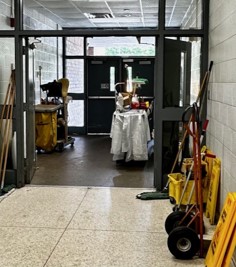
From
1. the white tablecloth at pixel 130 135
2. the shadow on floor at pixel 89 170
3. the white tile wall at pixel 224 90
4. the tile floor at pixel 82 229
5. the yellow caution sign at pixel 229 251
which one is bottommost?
the tile floor at pixel 82 229

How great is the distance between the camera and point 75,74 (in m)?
11.0

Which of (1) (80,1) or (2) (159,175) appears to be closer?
(2) (159,175)

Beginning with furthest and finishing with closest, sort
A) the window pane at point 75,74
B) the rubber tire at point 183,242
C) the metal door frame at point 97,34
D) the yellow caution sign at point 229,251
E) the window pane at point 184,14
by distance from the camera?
the window pane at point 75,74
the window pane at point 184,14
the metal door frame at point 97,34
the rubber tire at point 183,242
the yellow caution sign at point 229,251

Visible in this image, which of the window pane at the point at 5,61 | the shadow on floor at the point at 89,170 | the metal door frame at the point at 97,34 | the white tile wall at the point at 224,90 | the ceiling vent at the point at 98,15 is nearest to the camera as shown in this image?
the white tile wall at the point at 224,90

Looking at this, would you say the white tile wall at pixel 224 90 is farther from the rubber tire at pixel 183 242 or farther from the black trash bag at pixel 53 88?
the black trash bag at pixel 53 88

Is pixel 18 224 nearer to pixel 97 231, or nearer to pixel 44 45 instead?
pixel 97 231

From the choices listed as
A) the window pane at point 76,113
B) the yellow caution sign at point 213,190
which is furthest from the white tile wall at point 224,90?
the window pane at point 76,113

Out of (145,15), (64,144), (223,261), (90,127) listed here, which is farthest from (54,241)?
(90,127)

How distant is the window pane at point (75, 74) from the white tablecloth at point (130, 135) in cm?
437

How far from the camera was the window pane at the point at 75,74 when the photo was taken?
1097 cm

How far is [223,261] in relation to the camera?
2793 mm

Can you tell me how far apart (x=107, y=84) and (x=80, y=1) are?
3.55m

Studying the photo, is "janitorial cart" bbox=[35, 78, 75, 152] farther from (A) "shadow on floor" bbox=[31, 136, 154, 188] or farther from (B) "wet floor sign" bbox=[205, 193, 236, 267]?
(B) "wet floor sign" bbox=[205, 193, 236, 267]

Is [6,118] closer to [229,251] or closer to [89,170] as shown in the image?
[89,170]
